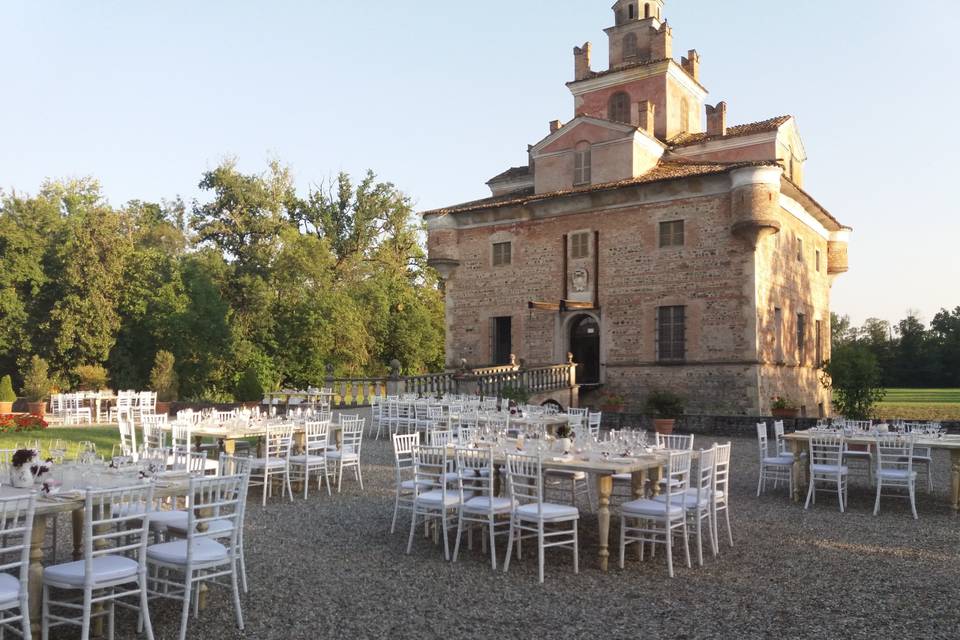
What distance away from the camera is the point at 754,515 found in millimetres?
9227

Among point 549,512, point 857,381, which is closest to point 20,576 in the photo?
point 549,512

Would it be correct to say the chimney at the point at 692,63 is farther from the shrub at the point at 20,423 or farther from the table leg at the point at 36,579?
the table leg at the point at 36,579

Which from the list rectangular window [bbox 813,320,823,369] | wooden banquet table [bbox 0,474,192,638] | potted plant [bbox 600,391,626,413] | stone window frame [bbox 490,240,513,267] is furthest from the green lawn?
rectangular window [bbox 813,320,823,369]

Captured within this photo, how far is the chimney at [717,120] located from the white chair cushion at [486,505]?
74.1ft

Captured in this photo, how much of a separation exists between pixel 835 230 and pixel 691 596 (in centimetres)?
2688

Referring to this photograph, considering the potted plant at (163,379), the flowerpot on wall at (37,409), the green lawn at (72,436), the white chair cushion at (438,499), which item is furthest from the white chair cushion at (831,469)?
the potted plant at (163,379)

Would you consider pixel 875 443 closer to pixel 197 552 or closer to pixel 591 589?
pixel 591 589

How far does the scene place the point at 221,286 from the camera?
34.4 m

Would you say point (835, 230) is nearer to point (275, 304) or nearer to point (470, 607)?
point (275, 304)

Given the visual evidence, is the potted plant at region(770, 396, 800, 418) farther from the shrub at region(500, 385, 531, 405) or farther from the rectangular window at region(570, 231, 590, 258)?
the rectangular window at region(570, 231, 590, 258)

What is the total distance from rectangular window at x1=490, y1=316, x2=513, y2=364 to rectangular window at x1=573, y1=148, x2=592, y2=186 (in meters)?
5.35

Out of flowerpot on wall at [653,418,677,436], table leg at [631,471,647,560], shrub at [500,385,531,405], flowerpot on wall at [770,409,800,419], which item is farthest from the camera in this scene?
shrub at [500,385,531,405]

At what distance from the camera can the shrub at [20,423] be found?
56.5ft

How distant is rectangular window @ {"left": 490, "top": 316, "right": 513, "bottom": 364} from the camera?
26.7 metres
